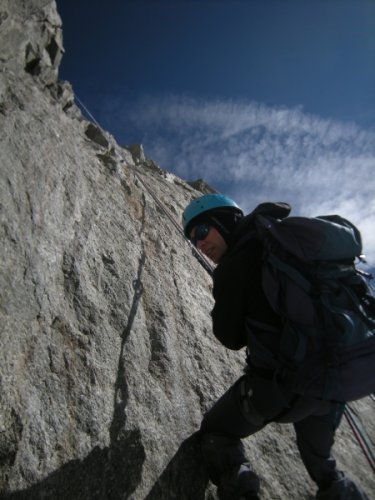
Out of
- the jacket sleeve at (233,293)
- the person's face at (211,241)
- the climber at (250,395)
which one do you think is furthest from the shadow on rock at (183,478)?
the person's face at (211,241)

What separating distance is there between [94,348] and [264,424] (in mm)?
2100

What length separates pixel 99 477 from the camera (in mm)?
3027

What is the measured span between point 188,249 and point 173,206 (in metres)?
2.53

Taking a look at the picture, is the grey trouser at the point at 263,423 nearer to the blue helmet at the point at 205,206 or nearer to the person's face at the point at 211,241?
the person's face at the point at 211,241

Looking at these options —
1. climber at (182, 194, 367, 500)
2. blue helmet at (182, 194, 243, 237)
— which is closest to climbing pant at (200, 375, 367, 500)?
climber at (182, 194, 367, 500)

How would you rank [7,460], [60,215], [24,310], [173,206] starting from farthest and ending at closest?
[173,206]
[60,215]
[24,310]
[7,460]

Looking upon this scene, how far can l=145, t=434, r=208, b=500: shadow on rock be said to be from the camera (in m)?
3.25

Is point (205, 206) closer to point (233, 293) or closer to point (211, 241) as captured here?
point (211, 241)

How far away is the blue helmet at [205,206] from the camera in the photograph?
3666 mm

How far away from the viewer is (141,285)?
17.7 ft

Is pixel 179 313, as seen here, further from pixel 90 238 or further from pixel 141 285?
pixel 90 238

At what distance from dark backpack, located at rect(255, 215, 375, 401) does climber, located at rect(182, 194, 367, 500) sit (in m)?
0.18

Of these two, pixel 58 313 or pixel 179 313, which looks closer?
pixel 58 313

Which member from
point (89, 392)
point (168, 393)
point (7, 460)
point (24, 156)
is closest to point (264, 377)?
point (168, 393)
